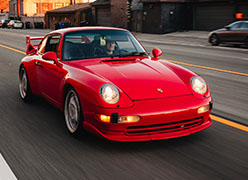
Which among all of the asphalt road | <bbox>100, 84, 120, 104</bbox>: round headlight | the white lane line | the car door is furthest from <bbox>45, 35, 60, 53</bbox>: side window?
the white lane line

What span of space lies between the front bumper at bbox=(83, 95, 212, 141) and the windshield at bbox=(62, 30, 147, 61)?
4.77 ft

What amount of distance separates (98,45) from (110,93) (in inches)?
62.3

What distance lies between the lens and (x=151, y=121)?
4258 millimetres

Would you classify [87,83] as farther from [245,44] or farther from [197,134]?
[245,44]

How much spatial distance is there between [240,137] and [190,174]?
1.42m

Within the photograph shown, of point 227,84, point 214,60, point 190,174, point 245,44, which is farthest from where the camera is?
point 245,44

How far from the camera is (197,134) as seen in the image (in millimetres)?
4941

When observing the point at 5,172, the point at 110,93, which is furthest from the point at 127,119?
the point at 5,172

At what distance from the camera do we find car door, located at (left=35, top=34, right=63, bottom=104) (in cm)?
548

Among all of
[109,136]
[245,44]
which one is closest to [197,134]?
[109,136]

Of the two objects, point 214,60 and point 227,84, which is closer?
point 227,84

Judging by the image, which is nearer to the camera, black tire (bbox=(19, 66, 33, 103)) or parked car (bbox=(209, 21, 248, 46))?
black tire (bbox=(19, 66, 33, 103))

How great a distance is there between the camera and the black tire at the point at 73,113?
185 inches

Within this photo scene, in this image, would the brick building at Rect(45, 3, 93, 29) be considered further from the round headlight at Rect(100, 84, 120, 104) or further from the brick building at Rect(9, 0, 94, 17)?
the round headlight at Rect(100, 84, 120, 104)
